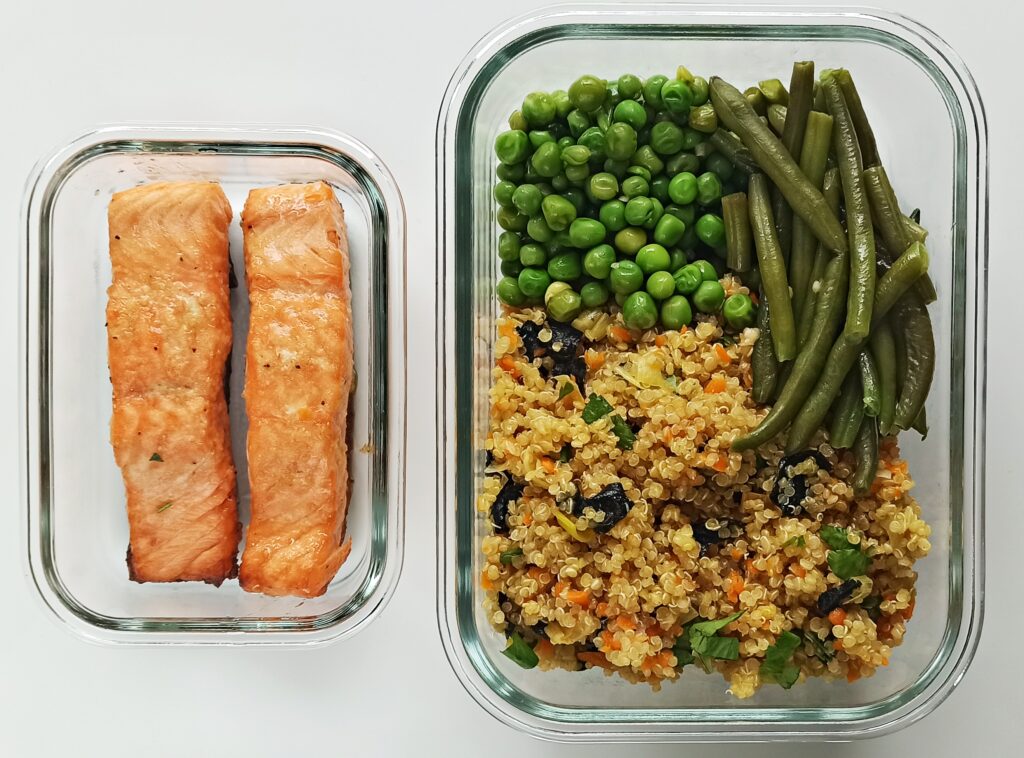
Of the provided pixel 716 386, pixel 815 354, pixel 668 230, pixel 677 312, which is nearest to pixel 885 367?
pixel 815 354

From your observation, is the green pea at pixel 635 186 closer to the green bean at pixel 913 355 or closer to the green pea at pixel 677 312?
the green pea at pixel 677 312

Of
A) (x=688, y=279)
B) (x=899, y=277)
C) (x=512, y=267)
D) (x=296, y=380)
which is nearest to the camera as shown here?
(x=899, y=277)

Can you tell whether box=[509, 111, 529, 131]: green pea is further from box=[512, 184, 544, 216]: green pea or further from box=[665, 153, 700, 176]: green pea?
box=[665, 153, 700, 176]: green pea

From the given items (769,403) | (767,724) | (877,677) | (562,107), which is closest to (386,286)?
(562,107)

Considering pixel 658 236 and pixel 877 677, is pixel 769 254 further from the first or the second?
pixel 877 677

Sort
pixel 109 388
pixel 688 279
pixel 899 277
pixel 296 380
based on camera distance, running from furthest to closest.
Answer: pixel 109 388, pixel 296 380, pixel 688 279, pixel 899 277

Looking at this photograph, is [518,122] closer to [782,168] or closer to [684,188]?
[684,188]

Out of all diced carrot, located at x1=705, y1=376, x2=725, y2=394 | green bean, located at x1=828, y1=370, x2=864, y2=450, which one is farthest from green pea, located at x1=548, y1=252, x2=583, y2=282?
green bean, located at x1=828, y1=370, x2=864, y2=450
